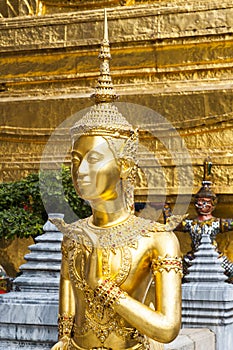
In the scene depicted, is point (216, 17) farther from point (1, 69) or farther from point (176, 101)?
point (1, 69)

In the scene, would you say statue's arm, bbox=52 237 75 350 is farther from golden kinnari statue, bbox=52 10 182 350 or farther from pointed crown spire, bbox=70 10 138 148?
pointed crown spire, bbox=70 10 138 148

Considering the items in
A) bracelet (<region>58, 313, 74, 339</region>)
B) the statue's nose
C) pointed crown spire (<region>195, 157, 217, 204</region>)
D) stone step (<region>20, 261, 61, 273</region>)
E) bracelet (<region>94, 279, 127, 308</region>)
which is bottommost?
bracelet (<region>58, 313, 74, 339</region>)

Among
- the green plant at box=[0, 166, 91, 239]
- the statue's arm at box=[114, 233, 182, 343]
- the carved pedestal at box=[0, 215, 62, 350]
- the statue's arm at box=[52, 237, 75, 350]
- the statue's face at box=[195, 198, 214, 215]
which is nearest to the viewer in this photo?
the statue's arm at box=[114, 233, 182, 343]

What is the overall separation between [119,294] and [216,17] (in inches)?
258

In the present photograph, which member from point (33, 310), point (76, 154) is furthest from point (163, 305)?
point (33, 310)

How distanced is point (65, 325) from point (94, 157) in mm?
655

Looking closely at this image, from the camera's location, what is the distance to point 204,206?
6809 millimetres

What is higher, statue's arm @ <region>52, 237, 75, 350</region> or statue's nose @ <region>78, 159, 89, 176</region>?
statue's nose @ <region>78, 159, 89, 176</region>

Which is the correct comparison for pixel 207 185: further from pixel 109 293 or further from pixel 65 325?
pixel 109 293

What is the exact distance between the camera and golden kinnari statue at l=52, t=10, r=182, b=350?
2.80m

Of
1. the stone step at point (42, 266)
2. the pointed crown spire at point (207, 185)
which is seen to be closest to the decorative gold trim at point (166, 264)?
the stone step at point (42, 266)

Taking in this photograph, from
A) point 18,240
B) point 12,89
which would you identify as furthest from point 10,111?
point 18,240

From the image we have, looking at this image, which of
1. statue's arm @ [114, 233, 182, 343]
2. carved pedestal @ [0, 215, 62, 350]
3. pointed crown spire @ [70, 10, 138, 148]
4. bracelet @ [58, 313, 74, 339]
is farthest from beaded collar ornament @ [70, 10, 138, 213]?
carved pedestal @ [0, 215, 62, 350]

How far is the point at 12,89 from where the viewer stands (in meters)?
9.68
